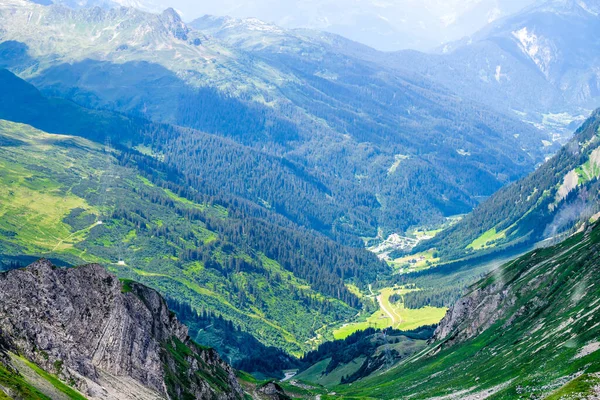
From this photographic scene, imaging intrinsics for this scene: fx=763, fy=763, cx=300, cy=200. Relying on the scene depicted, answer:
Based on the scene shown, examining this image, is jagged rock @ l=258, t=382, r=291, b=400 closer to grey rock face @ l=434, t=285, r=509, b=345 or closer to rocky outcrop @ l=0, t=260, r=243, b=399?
rocky outcrop @ l=0, t=260, r=243, b=399

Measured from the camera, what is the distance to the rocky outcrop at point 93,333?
8388cm

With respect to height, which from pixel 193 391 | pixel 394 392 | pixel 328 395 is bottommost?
pixel 328 395

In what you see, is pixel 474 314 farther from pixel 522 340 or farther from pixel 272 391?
pixel 272 391

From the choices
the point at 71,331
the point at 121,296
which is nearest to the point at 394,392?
the point at 121,296

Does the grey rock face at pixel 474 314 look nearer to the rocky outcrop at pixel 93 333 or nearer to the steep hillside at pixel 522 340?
the steep hillside at pixel 522 340

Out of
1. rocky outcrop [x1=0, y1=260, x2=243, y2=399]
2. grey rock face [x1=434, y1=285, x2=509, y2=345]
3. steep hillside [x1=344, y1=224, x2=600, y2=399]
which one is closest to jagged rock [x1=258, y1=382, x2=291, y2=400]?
steep hillside [x1=344, y1=224, x2=600, y2=399]

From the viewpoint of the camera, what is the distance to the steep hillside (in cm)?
9269

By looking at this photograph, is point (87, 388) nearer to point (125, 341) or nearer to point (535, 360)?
point (125, 341)

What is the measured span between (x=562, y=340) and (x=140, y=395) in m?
56.9

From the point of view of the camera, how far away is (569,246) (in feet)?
525

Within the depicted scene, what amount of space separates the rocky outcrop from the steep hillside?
4316cm

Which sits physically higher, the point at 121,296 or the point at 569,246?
the point at 569,246

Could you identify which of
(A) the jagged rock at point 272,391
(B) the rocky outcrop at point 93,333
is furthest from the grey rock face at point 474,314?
(B) the rocky outcrop at point 93,333

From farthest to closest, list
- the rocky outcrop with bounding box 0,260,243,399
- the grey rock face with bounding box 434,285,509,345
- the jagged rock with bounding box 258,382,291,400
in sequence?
1. the grey rock face with bounding box 434,285,509,345
2. the jagged rock with bounding box 258,382,291,400
3. the rocky outcrop with bounding box 0,260,243,399
